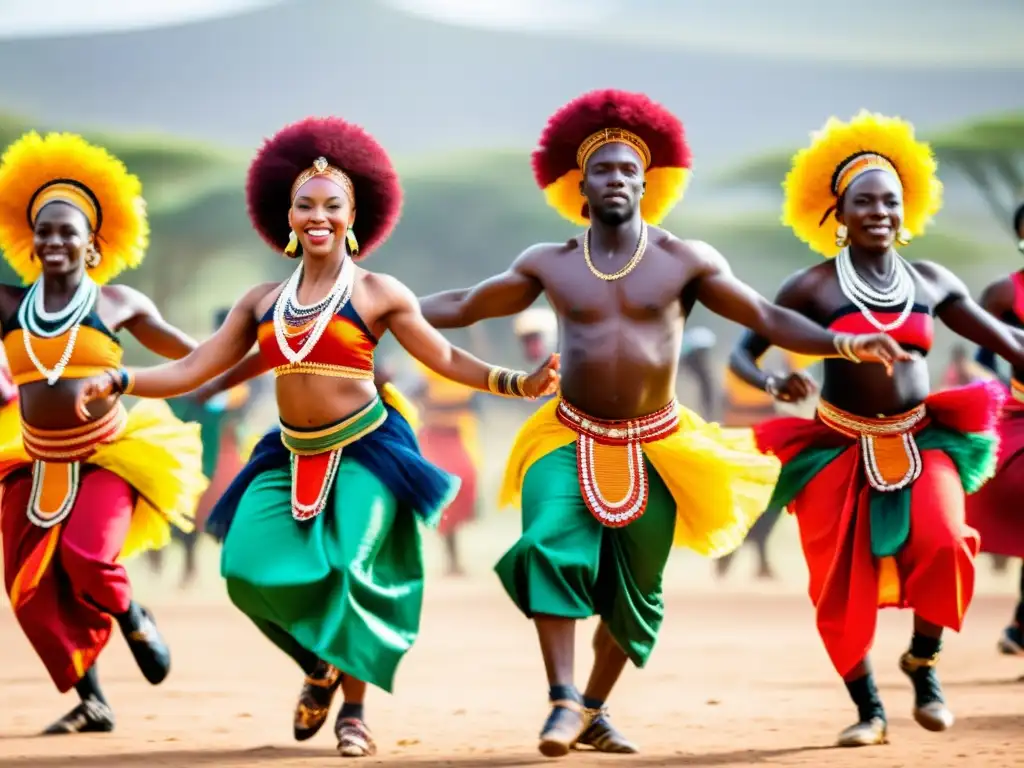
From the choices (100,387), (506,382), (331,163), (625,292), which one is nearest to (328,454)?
(506,382)

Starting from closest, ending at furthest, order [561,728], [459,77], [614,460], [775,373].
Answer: [561,728], [614,460], [775,373], [459,77]

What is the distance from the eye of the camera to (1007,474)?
7988mm

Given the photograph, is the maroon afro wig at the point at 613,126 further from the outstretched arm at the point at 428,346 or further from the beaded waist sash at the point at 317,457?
the beaded waist sash at the point at 317,457

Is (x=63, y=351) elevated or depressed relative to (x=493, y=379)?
elevated

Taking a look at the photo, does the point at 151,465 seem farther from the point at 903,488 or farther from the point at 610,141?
the point at 903,488

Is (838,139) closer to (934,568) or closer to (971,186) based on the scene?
(934,568)

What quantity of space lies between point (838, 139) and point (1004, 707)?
2619mm

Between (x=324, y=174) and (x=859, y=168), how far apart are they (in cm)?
215

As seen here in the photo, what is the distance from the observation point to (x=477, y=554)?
24.0m

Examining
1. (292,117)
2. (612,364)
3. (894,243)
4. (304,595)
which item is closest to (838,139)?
(894,243)

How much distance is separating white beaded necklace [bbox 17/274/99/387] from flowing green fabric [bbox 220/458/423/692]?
1171 mm

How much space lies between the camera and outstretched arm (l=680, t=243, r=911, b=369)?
6.30 metres

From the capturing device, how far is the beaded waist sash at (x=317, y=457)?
6.15 m

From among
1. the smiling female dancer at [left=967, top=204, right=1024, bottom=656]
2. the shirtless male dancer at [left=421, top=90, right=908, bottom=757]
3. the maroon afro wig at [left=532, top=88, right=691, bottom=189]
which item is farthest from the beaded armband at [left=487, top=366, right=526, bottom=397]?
the smiling female dancer at [left=967, top=204, right=1024, bottom=656]
